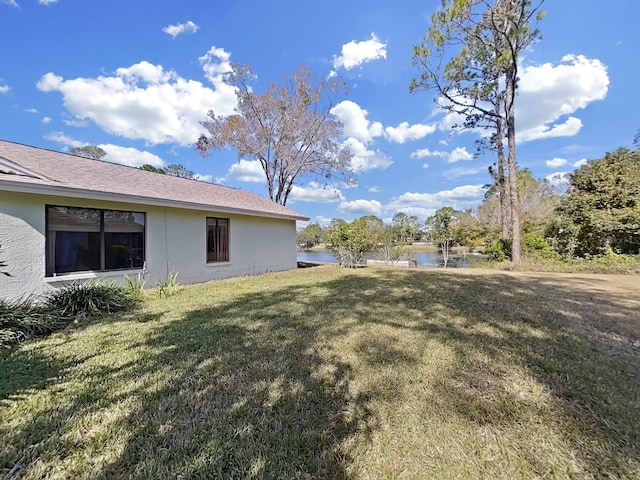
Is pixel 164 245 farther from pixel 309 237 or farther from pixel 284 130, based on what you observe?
pixel 309 237

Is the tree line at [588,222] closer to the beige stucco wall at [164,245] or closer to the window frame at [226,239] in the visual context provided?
the beige stucco wall at [164,245]

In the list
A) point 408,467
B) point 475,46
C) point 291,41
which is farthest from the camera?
point 291,41

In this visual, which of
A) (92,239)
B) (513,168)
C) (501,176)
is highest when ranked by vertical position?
(501,176)

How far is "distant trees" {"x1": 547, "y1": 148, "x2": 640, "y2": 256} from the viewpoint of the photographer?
11.6 metres

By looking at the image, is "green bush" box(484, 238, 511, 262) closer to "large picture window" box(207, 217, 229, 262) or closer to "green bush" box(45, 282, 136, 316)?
"large picture window" box(207, 217, 229, 262)

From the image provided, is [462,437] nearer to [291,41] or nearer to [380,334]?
[380,334]

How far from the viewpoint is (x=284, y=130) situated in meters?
18.5

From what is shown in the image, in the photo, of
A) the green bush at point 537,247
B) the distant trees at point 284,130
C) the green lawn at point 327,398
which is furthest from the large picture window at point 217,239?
the green bush at point 537,247

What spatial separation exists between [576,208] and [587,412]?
14275 mm

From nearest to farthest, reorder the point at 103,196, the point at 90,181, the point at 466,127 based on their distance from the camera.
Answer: the point at 103,196 → the point at 90,181 → the point at 466,127

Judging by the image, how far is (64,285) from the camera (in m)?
6.20

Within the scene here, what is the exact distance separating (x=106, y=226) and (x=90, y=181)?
112cm

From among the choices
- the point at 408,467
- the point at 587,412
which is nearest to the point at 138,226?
the point at 408,467

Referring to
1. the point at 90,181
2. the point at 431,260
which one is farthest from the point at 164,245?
the point at 431,260
